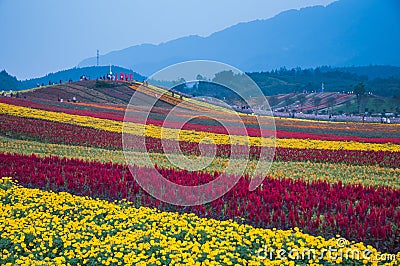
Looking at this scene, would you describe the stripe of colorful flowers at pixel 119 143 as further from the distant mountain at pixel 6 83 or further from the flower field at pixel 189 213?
the distant mountain at pixel 6 83

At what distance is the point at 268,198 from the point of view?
9930mm

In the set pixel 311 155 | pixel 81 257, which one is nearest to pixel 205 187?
pixel 81 257

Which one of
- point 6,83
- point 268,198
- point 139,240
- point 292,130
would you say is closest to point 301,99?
point 292,130

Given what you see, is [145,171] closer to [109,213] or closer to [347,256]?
[109,213]

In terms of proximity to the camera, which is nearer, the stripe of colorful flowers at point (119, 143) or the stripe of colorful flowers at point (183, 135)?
the stripe of colorful flowers at point (119, 143)

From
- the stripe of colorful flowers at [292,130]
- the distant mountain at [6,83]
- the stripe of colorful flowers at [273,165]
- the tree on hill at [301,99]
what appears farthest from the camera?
the distant mountain at [6,83]

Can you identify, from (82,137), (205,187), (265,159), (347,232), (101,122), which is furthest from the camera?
(101,122)

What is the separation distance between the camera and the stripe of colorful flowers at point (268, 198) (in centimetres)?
812

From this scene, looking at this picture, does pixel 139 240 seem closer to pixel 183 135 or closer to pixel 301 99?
pixel 183 135

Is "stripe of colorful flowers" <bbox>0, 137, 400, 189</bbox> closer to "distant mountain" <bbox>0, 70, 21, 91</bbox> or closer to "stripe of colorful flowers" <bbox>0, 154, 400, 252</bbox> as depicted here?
"stripe of colorful flowers" <bbox>0, 154, 400, 252</bbox>

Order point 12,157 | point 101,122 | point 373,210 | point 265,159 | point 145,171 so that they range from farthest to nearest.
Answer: point 101,122 < point 265,159 < point 12,157 < point 145,171 < point 373,210

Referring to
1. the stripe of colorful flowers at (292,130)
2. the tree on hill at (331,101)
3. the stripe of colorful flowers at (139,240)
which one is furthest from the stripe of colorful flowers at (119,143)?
the tree on hill at (331,101)

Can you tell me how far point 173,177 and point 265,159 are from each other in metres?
6.45

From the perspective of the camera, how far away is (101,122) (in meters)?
26.6
